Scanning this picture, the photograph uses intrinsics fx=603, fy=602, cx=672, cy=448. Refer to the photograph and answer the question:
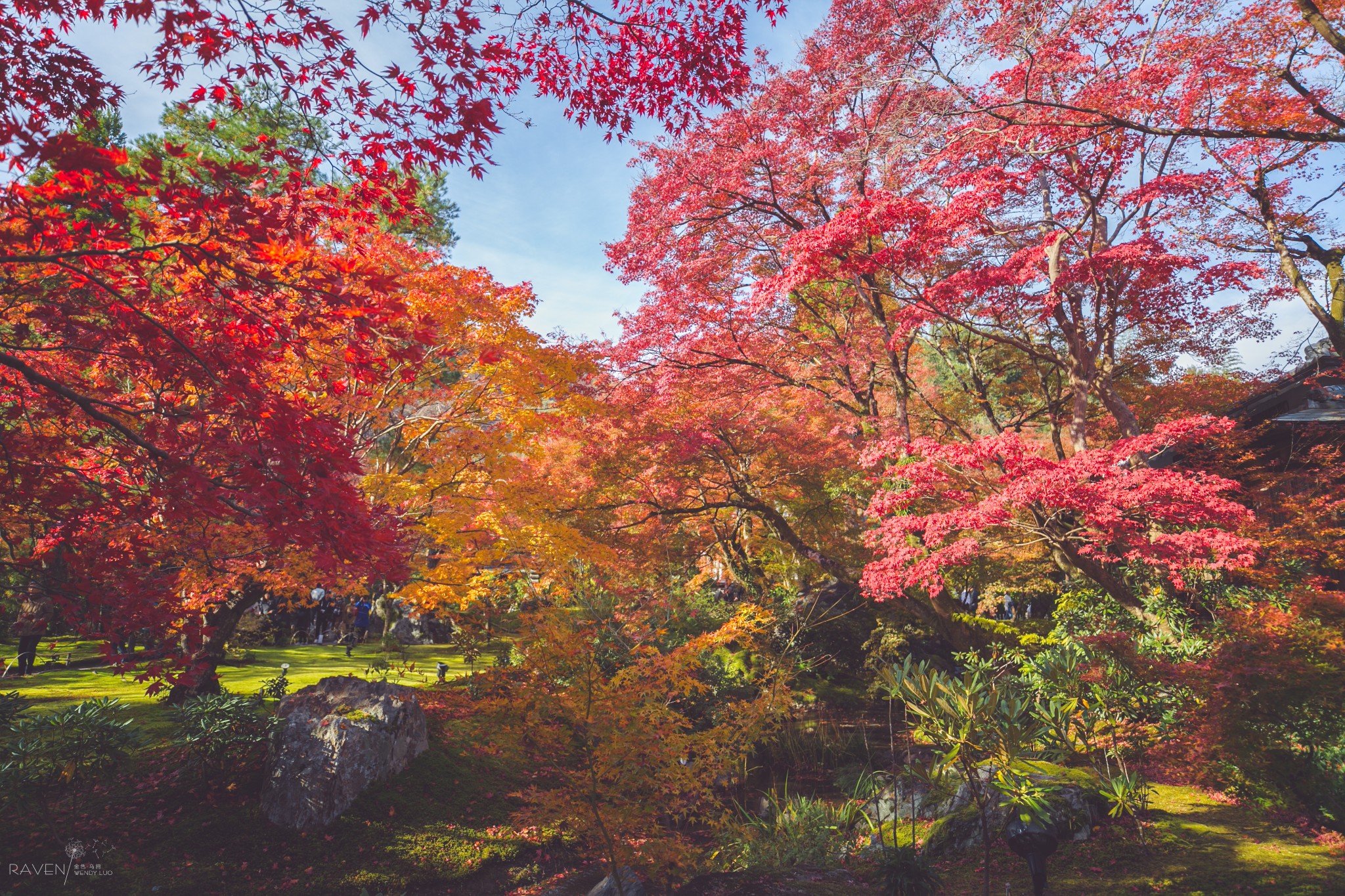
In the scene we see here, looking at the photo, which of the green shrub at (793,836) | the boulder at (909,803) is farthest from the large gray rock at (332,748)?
the boulder at (909,803)

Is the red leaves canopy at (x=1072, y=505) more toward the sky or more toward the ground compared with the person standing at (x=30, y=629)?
more toward the sky

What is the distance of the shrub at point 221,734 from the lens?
223 inches

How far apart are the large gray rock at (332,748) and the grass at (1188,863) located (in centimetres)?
534

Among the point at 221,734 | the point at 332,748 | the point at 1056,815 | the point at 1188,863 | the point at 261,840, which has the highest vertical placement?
the point at 221,734

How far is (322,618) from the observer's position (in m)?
14.7

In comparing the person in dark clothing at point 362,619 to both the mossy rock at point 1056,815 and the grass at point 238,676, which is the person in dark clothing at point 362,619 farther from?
the mossy rock at point 1056,815

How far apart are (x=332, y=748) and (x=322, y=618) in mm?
10410

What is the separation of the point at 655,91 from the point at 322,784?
21.8ft

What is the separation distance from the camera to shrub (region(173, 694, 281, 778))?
5.66 metres

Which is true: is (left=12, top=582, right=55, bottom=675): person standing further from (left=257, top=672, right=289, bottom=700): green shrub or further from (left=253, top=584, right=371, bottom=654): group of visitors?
(left=253, top=584, right=371, bottom=654): group of visitors

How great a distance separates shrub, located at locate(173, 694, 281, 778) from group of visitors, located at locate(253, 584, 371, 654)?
7.70 metres

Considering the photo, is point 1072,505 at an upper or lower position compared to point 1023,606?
upper

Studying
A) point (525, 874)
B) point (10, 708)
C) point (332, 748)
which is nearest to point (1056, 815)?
point (525, 874)

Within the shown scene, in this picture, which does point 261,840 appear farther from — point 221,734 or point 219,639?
point 219,639
